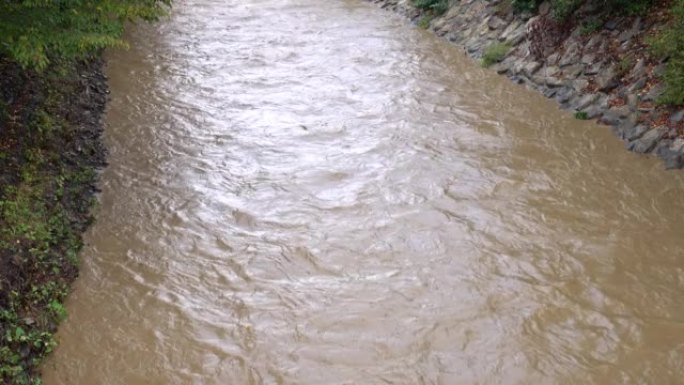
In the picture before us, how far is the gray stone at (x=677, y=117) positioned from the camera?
29.7ft

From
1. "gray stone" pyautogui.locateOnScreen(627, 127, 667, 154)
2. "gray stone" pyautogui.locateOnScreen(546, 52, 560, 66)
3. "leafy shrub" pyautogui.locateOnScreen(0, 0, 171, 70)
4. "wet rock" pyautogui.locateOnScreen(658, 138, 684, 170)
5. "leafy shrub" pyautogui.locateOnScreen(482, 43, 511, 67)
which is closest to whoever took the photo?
"leafy shrub" pyautogui.locateOnScreen(0, 0, 171, 70)

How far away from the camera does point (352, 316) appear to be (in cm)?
639

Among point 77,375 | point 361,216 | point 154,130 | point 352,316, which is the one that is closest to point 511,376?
point 352,316

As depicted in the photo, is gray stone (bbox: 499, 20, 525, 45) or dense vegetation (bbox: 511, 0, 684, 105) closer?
dense vegetation (bbox: 511, 0, 684, 105)

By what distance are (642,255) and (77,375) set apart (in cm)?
613

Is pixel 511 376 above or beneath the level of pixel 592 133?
beneath

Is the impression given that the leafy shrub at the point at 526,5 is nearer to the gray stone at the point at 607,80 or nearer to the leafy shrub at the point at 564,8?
the leafy shrub at the point at 564,8

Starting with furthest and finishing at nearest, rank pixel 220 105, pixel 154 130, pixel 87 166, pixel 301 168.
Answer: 1. pixel 220 105
2. pixel 154 130
3. pixel 301 168
4. pixel 87 166

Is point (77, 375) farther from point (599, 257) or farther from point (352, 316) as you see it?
point (599, 257)

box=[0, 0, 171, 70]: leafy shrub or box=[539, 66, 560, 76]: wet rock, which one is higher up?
box=[0, 0, 171, 70]: leafy shrub

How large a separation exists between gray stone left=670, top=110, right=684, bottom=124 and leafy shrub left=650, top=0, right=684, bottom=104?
0.16 meters

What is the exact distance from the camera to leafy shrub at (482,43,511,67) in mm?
13172

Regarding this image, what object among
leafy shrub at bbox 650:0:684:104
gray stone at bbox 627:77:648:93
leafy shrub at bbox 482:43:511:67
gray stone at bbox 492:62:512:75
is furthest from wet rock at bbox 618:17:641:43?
leafy shrub at bbox 482:43:511:67

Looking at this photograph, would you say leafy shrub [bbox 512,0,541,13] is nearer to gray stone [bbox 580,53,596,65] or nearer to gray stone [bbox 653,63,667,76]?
gray stone [bbox 580,53,596,65]
